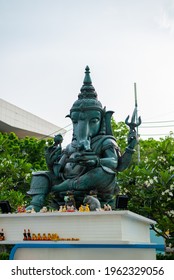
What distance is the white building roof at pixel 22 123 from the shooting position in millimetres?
36031

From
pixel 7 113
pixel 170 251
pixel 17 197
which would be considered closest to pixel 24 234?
pixel 17 197

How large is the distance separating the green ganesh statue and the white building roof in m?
22.6

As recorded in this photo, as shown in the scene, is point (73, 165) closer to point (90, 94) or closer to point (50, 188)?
point (50, 188)

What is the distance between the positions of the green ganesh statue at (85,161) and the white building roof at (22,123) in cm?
2258

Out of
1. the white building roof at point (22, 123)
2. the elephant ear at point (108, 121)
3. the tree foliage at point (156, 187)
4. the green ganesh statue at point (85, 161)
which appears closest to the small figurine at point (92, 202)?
the green ganesh statue at point (85, 161)

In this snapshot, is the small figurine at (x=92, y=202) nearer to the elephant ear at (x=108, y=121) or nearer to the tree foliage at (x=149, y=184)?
the elephant ear at (x=108, y=121)

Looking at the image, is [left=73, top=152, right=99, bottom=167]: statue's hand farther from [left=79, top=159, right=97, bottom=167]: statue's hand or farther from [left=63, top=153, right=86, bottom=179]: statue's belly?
[left=63, top=153, right=86, bottom=179]: statue's belly

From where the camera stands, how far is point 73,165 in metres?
13.0

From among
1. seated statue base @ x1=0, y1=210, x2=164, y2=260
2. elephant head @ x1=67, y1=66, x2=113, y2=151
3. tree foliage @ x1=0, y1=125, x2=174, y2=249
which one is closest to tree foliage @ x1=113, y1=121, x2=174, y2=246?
tree foliage @ x1=0, y1=125, x2=174, y2=249

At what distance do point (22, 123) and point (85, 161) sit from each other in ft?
85.5

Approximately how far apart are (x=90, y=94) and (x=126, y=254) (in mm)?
5453

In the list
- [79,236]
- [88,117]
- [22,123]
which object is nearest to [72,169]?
[88,117]

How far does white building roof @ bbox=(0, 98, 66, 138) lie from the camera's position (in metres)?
36.0

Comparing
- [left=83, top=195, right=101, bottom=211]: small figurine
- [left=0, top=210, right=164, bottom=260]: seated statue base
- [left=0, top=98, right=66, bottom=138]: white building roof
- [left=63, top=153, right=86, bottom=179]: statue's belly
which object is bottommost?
[left=0, top=210, right=164, bottom=260]: seated statue base
